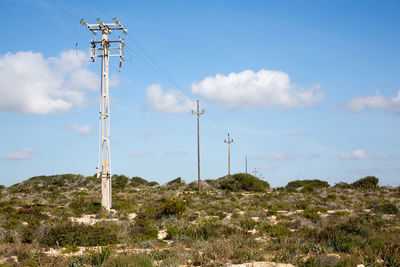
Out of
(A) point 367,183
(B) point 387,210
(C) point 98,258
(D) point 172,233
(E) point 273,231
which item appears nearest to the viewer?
(C) point 98,258

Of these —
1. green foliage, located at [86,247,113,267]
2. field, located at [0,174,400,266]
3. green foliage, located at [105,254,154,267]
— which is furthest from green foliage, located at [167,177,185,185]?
green foliage, located at [105,254,154,267]

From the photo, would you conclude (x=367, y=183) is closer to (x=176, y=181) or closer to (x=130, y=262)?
(x=176, y=181)

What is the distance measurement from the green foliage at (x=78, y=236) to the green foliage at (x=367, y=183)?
36931 mm

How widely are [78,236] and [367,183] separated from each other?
39.0 metres

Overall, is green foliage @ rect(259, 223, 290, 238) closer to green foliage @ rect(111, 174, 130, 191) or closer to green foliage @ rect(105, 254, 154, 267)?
green foliage @ rect(105, 254, 154, 267)

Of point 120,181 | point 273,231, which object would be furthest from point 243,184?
point 273,231

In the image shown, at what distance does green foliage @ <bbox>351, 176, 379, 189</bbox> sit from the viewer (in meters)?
41.9

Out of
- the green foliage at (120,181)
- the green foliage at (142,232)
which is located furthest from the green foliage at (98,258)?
the green foliage at (120,181)

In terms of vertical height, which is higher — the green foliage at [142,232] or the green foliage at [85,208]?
the green foliage at [85,208]

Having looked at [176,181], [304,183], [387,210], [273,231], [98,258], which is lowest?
[273,231]

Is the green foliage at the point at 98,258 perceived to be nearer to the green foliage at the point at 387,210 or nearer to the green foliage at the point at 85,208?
the green foliage at the point at 85,208

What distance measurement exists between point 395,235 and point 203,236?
257 inches

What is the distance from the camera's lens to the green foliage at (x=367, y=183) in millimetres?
41938

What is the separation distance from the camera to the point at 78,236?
40.7 ft
